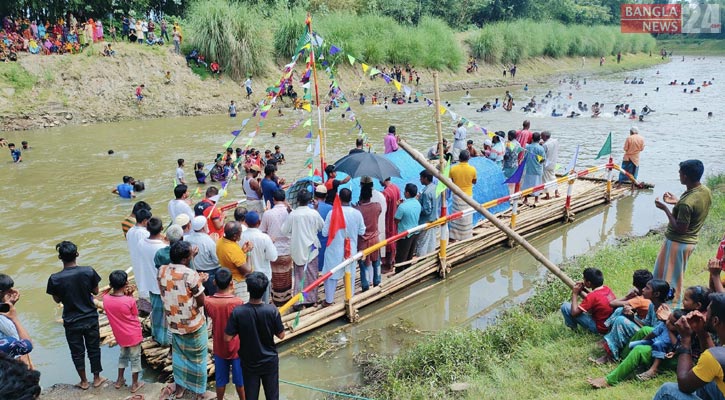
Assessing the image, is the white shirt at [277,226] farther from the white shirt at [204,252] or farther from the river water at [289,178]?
the river water at [289,178]

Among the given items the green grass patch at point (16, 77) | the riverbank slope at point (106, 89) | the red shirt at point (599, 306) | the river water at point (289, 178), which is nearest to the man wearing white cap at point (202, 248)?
the river water at point (289, 178)

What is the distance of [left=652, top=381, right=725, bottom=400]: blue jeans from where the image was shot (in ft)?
12.6

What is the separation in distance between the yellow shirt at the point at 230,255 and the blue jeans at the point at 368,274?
83.3 inches

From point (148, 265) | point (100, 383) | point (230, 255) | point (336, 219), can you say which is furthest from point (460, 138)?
point (100, 383)

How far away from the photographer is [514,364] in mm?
5684

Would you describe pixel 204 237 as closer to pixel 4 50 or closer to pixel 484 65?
pixel 4 50

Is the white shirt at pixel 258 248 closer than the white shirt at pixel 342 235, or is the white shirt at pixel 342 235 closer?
the white shirt at pixel 258 248

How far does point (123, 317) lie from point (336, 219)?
285 centimetres

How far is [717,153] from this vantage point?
20125 millimetres

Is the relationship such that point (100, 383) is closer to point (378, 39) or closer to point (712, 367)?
point (712, 367)

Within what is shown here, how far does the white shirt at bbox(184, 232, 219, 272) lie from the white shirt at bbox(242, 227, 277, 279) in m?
0.43

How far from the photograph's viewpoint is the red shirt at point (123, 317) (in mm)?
5523

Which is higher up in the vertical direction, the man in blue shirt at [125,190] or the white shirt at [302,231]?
the white shirt at [302,231]

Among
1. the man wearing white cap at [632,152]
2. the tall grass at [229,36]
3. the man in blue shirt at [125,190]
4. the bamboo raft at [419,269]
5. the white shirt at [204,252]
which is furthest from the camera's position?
the tall grass at [229,36]
